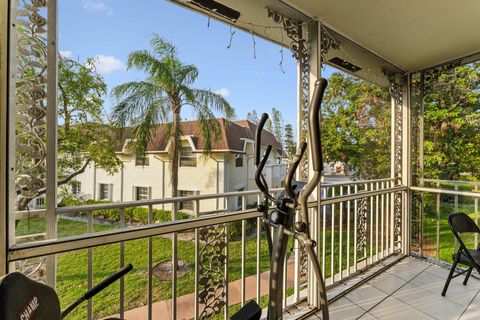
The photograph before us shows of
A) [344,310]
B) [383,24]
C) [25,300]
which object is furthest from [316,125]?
[344,310]

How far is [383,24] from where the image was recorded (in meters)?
2.11

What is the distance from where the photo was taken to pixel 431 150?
176 inches

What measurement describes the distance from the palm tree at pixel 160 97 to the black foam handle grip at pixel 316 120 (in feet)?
18.3

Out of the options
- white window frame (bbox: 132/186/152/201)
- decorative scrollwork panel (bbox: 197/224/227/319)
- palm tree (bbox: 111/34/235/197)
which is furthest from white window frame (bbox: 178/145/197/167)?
decorative scrollwork panel (bbox: 197/224/227/319)

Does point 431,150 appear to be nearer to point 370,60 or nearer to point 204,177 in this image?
point 370,60

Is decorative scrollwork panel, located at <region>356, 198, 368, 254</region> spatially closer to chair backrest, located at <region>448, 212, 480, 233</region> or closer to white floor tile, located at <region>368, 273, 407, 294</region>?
white floor tile, located at <region>368, 273, 407, 294</region>

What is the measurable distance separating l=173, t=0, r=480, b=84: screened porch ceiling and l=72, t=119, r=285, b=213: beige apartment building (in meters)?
2.82

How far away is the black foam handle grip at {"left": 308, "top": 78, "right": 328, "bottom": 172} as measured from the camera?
0.89 meters

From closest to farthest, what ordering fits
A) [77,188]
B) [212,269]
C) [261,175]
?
1. [261,175]
2. [212,269]
3. [77,188]

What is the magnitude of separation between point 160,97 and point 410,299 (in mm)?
6017

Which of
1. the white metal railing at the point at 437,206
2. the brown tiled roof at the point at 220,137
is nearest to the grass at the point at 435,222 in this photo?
the white metal railing at the point at 437,206

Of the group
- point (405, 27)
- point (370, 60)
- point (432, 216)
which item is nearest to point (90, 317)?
point (405, 27)

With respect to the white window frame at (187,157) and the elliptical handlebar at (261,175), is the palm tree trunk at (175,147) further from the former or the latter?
the elliptical handlebar at (261,175)

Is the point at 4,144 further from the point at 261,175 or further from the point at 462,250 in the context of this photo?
the point at 462,250
